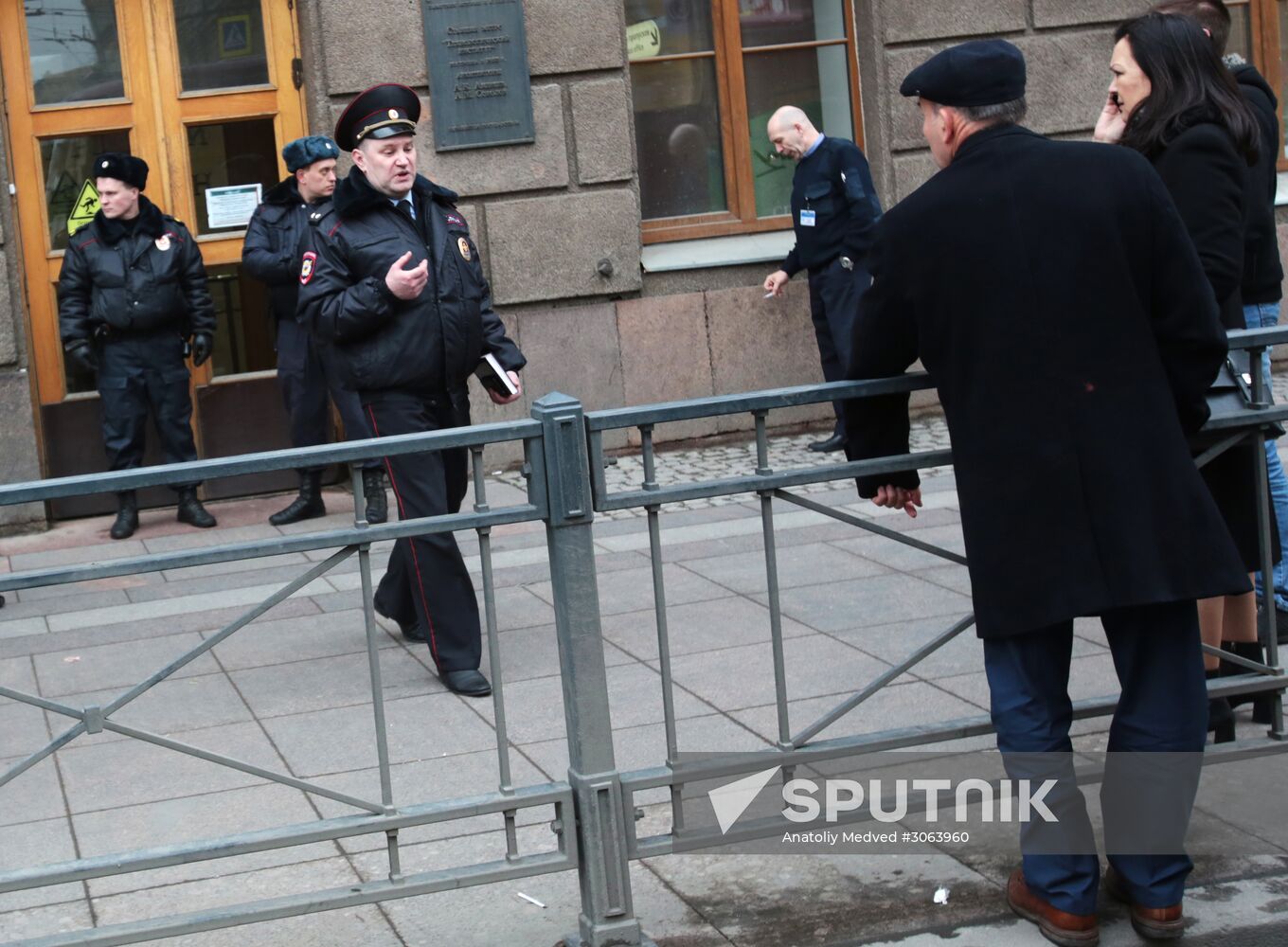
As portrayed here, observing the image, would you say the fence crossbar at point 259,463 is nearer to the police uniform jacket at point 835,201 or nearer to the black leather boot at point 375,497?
the black leather boot at point 375,497

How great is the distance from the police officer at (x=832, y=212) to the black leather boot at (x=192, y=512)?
3.24m

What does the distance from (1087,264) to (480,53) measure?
654 cm

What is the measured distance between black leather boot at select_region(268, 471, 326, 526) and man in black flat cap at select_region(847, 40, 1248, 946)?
18.3 feet

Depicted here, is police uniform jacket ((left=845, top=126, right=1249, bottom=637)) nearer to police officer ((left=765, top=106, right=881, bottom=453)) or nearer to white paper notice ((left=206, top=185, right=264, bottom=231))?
police officer ((left=765, top=106, right=881, bottom=453))

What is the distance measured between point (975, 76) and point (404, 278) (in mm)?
2509

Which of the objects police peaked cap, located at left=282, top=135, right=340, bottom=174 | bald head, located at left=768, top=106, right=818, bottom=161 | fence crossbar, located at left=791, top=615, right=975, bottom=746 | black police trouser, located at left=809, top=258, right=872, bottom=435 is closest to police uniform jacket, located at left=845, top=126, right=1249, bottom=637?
fence crossbar, located at left=791, top=615, right=975, bottom=746

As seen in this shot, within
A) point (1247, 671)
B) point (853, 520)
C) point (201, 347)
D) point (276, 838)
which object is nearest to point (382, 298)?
point (853, 520)

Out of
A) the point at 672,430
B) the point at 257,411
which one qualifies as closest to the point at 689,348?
the point at 672,430

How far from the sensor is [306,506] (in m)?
8.83

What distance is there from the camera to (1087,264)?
3432 millimetres

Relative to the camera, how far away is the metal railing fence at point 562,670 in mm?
3398

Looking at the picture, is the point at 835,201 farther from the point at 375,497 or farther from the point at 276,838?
the point at 276,838

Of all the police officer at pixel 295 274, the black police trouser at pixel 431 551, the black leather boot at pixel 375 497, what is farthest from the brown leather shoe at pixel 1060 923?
the police officer at pixel 295 274

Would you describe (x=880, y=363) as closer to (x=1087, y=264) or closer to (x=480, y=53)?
(x=1087, y=264)
